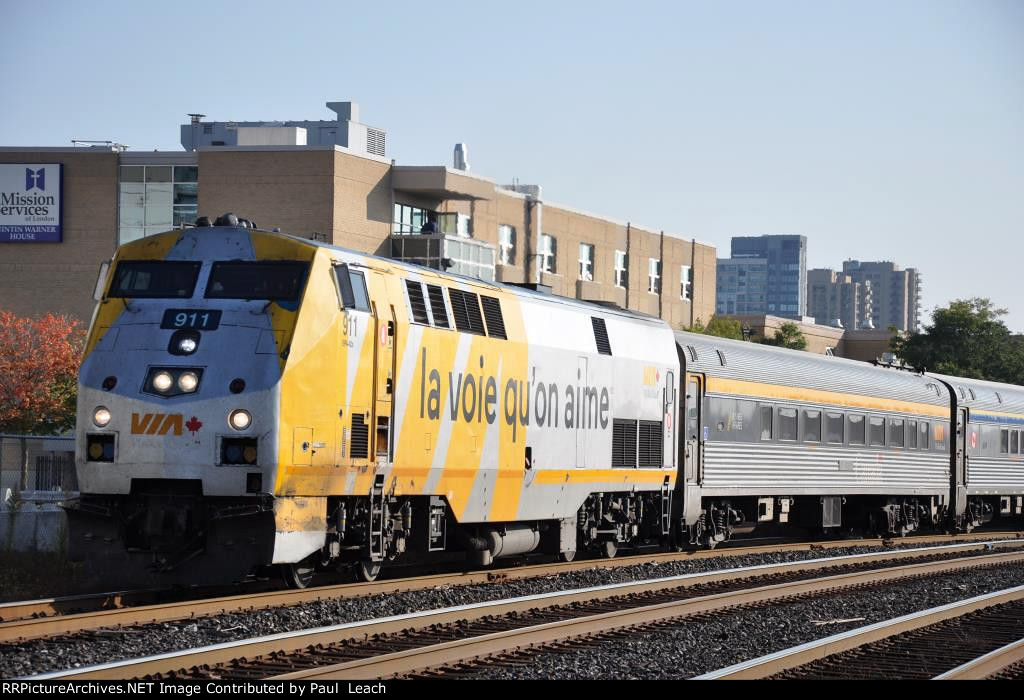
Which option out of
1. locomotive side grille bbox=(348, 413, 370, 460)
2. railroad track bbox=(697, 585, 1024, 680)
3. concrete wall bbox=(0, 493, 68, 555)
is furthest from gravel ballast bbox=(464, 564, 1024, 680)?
concrete wall bbox=(0, 493, 68, 555)

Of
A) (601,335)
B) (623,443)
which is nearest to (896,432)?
(623,443)

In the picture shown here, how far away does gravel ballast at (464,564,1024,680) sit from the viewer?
39.5ft

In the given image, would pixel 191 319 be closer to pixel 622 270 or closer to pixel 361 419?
pixel 361 419

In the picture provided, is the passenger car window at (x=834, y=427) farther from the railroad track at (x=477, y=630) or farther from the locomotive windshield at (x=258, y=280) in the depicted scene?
the locomotive windshield at (x=258, y=280)

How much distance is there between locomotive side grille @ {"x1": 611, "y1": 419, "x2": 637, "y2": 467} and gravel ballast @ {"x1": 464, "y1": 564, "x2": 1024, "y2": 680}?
171 inches

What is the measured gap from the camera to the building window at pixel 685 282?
294 feet

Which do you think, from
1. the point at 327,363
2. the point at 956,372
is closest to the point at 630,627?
the point at 327,363

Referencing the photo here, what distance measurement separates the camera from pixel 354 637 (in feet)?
43.2

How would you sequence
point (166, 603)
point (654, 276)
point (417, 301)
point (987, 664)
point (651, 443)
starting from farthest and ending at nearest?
point (654, 276) → point (651, 443) → point (417, 301) → point (166, 603) → point (987, 664)

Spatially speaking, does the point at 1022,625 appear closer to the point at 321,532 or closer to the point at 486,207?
the point at 321,532

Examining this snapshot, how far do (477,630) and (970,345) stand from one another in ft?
244

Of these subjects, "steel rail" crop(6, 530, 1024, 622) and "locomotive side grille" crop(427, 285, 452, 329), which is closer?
"steel rail" crop(6, 530, 1024, 622)

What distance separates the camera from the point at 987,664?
1271 centimetres

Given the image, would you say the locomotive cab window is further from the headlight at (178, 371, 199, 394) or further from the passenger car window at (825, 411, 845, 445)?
the passenger car window at (825, 411, 845, 445)
